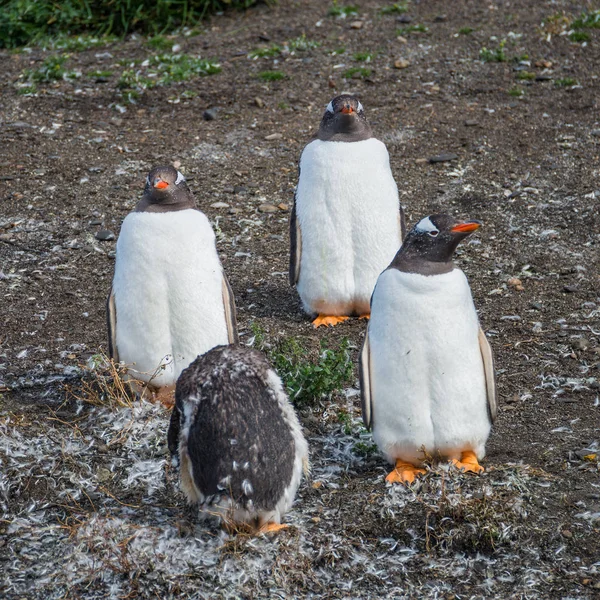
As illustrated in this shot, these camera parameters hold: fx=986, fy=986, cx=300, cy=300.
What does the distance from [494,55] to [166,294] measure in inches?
262

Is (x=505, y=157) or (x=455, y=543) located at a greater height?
(x=505, y=157)

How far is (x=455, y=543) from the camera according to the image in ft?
14.7

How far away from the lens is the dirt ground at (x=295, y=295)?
4391 mm

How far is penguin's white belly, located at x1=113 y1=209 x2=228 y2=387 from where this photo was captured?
18.5 feet

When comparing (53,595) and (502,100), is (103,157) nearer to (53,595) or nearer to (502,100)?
(502,100)

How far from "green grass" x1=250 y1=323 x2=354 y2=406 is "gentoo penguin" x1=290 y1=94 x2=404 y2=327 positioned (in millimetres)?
967

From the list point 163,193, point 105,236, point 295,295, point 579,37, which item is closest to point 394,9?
point 579,37

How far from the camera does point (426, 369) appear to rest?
490 centimetres

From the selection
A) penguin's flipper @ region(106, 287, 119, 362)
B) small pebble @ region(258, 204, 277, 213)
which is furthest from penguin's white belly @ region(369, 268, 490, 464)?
small pebble @ region(258, 204, 277, 213)

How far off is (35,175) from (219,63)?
10.1 ft

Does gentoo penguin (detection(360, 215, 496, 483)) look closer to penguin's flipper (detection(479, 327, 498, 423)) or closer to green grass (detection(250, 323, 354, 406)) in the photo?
penguin's flipper (detection(479, 327, 498, 423))

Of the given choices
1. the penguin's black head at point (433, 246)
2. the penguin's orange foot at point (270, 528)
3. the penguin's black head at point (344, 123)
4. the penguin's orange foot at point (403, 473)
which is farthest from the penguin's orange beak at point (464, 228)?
the penguin's black head at point (344, 123)

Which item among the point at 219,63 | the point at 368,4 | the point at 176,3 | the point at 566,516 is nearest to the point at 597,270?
the point at 566,516

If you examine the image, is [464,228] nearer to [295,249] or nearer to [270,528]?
[270,528]
